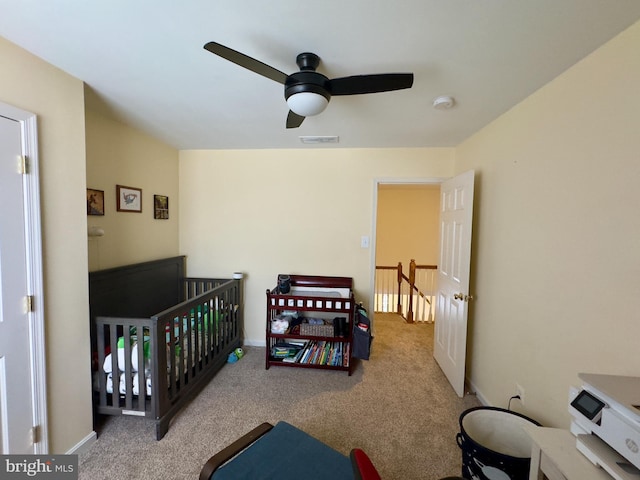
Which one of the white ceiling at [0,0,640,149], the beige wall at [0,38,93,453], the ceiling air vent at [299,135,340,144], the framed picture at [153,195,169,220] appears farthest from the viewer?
the framed picture at [153,195,169,220]

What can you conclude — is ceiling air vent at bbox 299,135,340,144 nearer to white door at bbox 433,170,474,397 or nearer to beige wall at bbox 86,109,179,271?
white door at bbox 433,170,474,397

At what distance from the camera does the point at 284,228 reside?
126 inches

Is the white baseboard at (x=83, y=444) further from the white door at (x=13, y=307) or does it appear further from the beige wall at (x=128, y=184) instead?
the beige wall at (x=128, y=184)

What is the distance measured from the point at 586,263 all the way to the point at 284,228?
2624 mm

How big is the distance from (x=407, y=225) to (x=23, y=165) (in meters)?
6.05

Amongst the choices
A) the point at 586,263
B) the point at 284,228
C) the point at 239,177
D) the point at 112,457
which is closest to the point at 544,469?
the point at 586,263

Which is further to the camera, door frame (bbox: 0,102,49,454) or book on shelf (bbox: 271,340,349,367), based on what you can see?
book on shelf (bbox: 271,340,349,367)

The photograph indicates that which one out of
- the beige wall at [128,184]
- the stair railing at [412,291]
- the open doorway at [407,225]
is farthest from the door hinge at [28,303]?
the open doorway at [407,225]

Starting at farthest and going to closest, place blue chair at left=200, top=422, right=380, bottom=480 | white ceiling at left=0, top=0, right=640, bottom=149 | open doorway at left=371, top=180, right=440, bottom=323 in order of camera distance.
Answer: open doorway at left=371, top=180, right=440, bottom=323
blue chair at left=200, top=422, right=380, bottom=480
white ceiling at left=0, top=0, right=640, bottom=149

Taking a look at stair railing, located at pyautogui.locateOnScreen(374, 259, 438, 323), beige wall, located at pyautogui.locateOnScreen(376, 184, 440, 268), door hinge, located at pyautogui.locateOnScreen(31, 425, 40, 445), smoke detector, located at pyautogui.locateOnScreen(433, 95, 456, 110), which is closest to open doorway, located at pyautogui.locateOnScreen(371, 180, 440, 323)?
beige wall, located at pyautogui.locateOnScreen(376, 184, 440, 268)

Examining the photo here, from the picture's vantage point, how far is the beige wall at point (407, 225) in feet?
20.0

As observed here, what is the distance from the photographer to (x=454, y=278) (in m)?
2.51

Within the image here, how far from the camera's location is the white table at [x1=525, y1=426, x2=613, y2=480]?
893 mm

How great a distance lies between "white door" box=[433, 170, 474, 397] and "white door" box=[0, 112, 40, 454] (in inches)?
118
